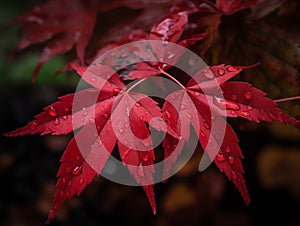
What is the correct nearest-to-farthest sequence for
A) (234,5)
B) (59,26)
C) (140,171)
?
(140,171) → (234,5) → (59,26)

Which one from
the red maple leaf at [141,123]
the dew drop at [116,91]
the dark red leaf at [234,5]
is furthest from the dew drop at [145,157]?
the dark red leaf at [234,5]

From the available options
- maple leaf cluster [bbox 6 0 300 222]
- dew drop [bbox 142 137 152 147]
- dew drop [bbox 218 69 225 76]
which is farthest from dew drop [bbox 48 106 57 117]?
dew drop [bbox 218 69 225 76]

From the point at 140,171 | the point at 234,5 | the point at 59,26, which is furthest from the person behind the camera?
the point at 59,26

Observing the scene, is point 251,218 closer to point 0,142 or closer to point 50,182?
point 50,182

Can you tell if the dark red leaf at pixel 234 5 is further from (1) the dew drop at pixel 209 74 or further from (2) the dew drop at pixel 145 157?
(2) the dew drop at pixel 145 157

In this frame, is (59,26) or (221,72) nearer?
(221,72)

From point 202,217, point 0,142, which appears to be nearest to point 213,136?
point 202,217

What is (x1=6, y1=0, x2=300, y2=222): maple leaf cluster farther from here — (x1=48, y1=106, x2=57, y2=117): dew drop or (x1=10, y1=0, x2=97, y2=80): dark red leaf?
(x1=10, y1=0, x2=97, y2=80): dark red leaf

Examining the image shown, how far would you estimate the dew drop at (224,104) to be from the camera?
0.53 m

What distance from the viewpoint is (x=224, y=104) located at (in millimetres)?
535

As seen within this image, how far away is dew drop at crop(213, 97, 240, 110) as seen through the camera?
1.74 feet

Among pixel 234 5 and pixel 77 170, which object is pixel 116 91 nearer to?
pixel 77 170

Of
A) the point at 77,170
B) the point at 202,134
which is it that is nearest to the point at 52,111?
the point at 77,170

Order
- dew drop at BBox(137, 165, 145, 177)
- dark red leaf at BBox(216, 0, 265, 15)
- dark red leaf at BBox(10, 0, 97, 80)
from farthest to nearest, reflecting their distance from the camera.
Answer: dark red leaf at BBox(10, 0, 97, 80), dark red leaf at BBox(216, 0, 265, 15), dew drop at BBox(137, 165, 145, 177)
